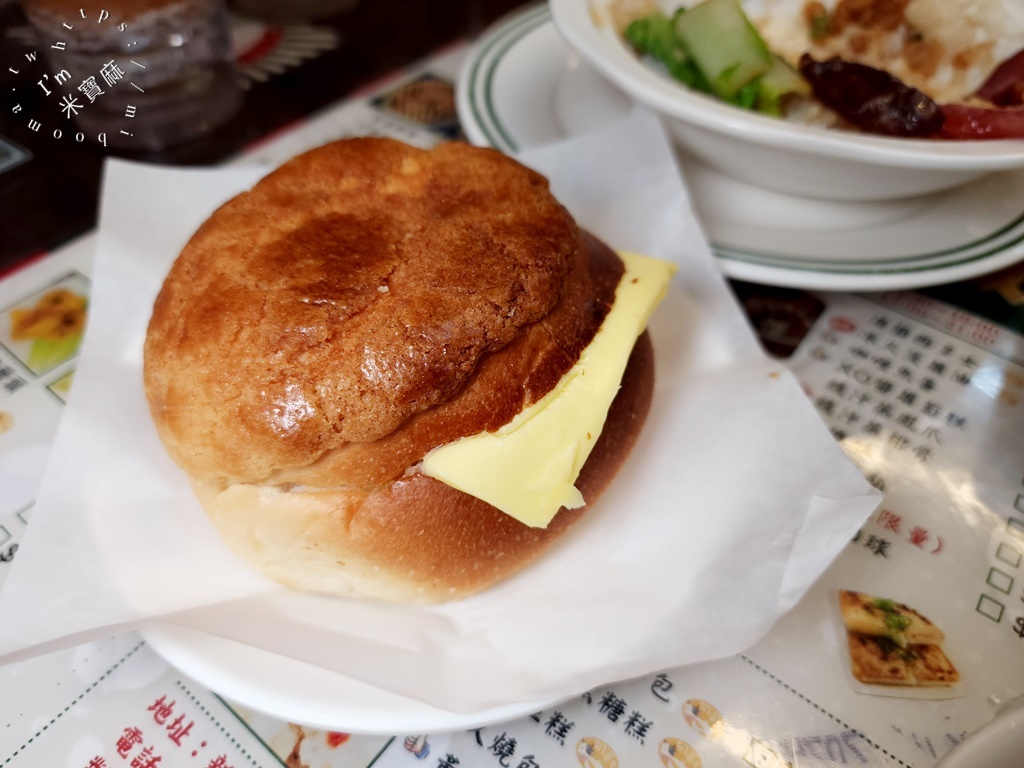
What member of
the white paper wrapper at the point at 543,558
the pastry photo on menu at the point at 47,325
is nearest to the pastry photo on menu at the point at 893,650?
the white paper wrapper at the point at 543,558

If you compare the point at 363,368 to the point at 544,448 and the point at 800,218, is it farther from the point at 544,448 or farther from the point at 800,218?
the point at 800,218

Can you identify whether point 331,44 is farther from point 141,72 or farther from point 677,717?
point 677,717

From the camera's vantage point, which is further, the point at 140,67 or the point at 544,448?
the point at 140,67

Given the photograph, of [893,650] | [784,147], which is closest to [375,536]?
[893,650]

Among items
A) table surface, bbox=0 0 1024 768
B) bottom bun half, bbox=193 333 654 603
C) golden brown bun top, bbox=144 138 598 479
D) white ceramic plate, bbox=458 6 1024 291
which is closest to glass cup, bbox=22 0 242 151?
table surface, bbox=0 0 1024 768

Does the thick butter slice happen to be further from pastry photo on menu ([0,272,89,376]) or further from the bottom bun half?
pastry photo on menu ([0,272,89,376])
